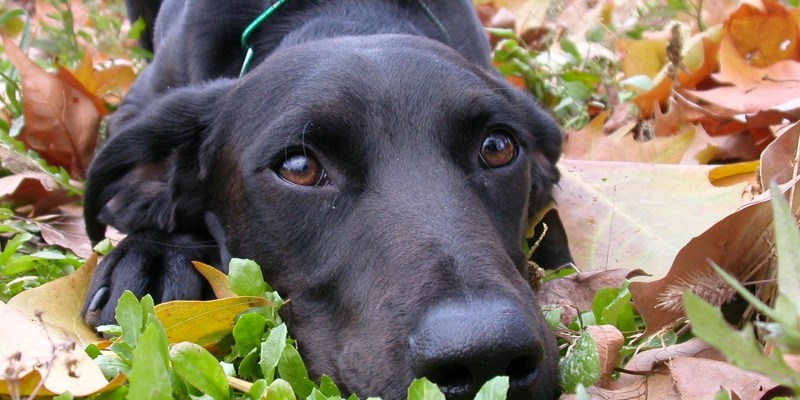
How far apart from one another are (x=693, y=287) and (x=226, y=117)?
1.53 meters

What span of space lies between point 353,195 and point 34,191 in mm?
1714

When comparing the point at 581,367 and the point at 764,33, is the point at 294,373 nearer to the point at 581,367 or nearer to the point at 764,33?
the point at 581,367

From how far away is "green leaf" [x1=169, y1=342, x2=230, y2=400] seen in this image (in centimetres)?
174

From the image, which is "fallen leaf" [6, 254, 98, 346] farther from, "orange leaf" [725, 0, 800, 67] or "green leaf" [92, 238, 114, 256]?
"orange leaf" [725, 0, 800, 67]

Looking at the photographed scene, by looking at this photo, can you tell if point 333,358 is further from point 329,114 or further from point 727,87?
point 727,87

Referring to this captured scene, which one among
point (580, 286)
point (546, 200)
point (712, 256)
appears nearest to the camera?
point (712, 256)

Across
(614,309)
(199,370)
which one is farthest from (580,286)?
(199,370)

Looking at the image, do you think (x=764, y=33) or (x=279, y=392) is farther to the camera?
(x=764, y=33)

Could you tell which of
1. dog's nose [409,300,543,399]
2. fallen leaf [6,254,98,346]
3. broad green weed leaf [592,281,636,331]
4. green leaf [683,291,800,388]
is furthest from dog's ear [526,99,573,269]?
green leaf [683,291,800,388]

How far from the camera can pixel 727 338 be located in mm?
1131

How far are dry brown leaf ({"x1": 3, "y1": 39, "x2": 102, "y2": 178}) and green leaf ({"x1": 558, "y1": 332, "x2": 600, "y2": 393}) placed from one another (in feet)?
8.97

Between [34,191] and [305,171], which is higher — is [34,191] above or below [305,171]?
below

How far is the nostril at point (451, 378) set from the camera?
5.65ft

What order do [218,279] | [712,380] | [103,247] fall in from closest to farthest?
[712,380] → [218,279] → [103,247]
